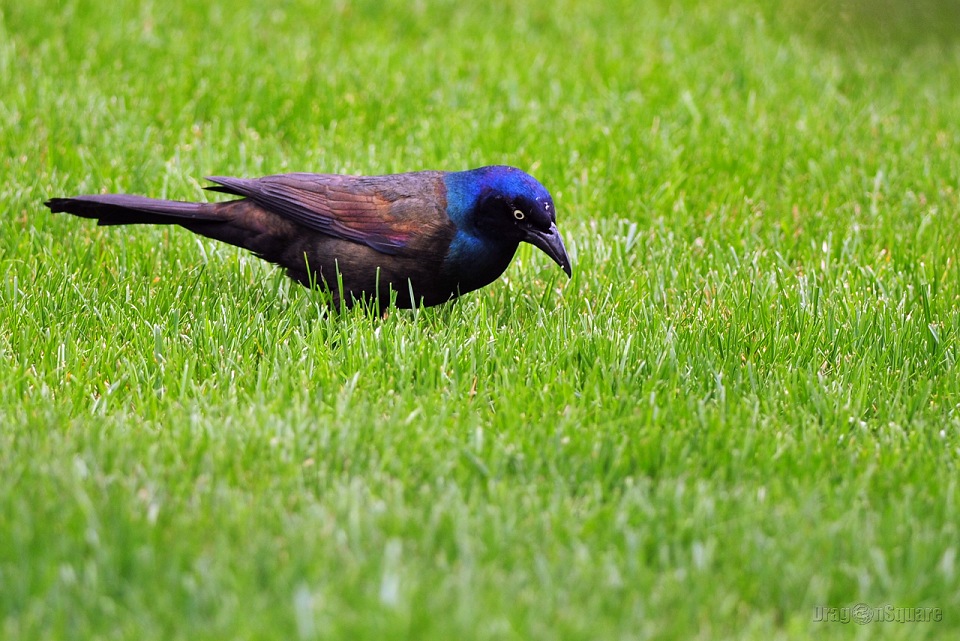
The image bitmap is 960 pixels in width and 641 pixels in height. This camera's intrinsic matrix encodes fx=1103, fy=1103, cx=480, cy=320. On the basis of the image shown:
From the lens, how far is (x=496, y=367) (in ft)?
13.4

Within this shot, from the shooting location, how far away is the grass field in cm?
278

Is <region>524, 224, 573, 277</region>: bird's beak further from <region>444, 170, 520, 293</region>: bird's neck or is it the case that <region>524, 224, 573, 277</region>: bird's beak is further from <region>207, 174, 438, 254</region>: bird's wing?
<region>207, 174, 438, 254</region>: bird's wing

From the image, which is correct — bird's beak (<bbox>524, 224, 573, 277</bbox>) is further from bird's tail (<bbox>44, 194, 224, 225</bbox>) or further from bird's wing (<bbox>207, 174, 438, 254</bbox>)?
bird's tail (<bbox>44, 194, 224, 225</bbox>)

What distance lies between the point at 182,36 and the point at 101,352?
4379 millimetres

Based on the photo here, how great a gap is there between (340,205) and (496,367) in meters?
1.24

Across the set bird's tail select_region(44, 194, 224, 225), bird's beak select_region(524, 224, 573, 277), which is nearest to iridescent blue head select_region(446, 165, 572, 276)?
bird's beak select_region(524, 224, 573, 277)

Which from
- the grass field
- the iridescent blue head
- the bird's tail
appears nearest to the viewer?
the grass field

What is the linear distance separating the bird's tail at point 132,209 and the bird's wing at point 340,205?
143 mm

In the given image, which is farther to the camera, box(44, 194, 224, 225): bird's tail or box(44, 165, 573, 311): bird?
box(44, 194, 224, 225): bird's tail

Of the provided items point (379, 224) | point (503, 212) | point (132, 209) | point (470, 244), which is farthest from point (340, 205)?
point (132, 209)

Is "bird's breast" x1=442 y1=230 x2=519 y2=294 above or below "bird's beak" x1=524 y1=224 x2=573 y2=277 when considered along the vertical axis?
below

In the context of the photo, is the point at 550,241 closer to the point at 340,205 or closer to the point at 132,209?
the point at 340,205

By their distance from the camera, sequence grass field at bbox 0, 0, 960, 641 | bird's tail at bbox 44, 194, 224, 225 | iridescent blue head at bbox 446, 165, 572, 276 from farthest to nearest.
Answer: bird's tail at bbox 44, 194, 224, 225 < iridescent blue head at bbox 446, 165, 572, 276 < grass field at bbox 0, 0, 960, 641

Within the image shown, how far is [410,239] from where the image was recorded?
186 inches
